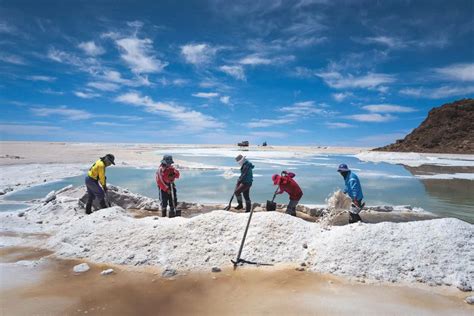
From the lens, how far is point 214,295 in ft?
12.5

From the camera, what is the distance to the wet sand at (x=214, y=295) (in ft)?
11.3

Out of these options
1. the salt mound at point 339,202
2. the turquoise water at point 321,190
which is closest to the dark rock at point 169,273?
the salt mound at point 339,202

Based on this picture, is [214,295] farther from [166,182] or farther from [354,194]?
[166,182]

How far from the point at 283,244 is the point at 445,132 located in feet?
168

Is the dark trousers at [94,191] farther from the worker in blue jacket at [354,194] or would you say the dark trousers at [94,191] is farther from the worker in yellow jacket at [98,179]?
the worker in blue jacket at [354,194]

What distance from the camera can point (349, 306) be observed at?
11.5 feet

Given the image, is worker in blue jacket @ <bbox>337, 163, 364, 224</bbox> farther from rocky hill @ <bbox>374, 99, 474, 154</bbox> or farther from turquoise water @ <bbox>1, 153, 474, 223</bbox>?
rocky hill @ <bbox>374, 99, 474, 154</bbox>

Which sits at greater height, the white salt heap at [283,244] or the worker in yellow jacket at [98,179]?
the worker in yellow jacket at [98,179]

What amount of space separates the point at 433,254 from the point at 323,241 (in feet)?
4.91

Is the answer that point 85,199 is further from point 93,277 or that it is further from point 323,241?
point 323,241

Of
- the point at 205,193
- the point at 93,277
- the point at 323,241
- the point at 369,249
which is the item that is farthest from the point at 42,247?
the point at 205,193

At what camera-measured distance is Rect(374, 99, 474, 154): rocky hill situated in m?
42.5

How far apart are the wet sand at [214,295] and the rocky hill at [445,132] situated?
4269cm

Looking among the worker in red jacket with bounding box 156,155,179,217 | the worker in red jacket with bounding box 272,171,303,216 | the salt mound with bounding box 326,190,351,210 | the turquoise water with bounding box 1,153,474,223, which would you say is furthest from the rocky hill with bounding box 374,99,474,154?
the worker in red jacket with bounding box 156,155,179,217
